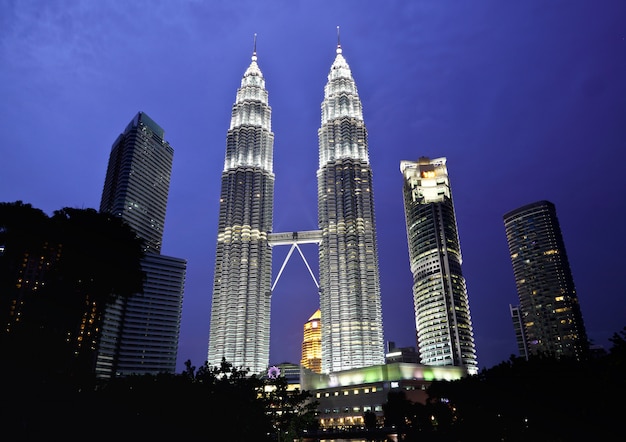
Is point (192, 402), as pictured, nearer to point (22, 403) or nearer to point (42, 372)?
point (22, 403)

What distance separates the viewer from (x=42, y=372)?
62656 millimetres

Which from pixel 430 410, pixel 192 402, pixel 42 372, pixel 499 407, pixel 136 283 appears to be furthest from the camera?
pixel 430 410

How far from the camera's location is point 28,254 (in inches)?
3408

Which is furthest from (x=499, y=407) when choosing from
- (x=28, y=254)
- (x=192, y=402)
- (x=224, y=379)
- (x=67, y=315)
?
(x=28, y=254)

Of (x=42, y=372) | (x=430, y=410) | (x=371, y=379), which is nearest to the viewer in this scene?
(x=42, y=372)

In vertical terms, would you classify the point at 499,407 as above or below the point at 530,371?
below

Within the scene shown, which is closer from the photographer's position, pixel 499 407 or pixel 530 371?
pixel 530 371

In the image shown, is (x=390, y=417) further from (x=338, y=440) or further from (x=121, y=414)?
(x=121, y=414)

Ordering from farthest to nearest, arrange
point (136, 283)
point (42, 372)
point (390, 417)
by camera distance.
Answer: point (390, 417)
point (136, 283)
point (42, 372)

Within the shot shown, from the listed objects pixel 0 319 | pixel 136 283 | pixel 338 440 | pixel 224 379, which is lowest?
pixel 338 440

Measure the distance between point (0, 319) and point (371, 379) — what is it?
147 metres

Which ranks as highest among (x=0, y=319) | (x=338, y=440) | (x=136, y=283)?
Answer: (x=136, y=283)

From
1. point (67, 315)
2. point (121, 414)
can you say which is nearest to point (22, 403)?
point (121, 414)

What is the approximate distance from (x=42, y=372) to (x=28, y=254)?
105 ft
